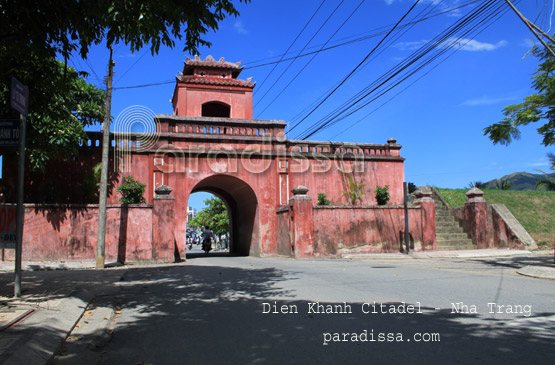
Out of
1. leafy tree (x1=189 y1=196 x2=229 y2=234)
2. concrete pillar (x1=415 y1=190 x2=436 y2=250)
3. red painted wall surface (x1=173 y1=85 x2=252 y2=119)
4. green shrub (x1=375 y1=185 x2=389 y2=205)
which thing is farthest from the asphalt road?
leafy tree (x1=189 y1=196 x2=229 y2=234)

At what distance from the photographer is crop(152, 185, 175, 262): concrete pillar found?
14.8 meters

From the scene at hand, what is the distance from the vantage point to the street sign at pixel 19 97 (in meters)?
5.82

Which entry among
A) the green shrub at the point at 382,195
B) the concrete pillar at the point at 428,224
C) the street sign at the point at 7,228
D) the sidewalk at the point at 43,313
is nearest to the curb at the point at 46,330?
the sidewalk at the point at 43,313

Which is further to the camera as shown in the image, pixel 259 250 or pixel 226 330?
pixel 259 250

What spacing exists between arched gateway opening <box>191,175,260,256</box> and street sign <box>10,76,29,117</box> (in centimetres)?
1207

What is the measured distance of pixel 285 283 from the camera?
859 centimetres

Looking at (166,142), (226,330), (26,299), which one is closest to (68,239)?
(166,142)

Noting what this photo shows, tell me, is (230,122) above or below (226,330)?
above

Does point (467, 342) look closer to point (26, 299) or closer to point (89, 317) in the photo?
point (89, 317)

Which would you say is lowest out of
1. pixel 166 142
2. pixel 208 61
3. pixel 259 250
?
pixel 259 250

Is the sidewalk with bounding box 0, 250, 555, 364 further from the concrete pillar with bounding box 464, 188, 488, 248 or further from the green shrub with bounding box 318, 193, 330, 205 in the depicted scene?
the green shrub with bounding box 318, 193, 330, 205

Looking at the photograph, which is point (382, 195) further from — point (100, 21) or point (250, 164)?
point (100, 21)

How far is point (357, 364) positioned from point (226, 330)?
1821 millimetres

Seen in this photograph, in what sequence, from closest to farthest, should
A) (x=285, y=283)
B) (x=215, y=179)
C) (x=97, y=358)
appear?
(x=97, y=358), (x=285, y=283), (x=215, y=179)
